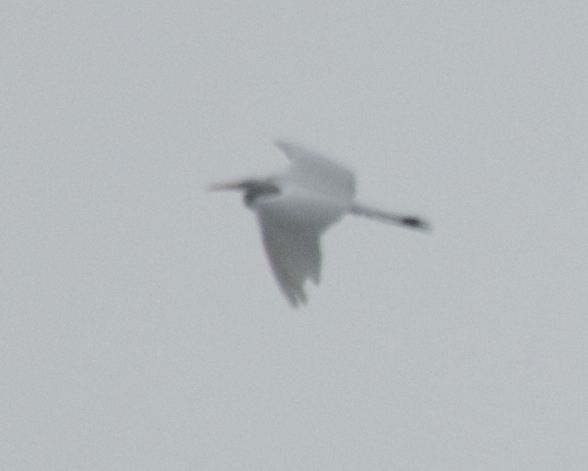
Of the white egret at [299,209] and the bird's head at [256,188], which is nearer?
the white egret at [299,209]

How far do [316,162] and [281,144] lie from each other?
316mm

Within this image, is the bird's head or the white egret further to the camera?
the bird's head

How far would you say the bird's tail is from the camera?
21.6 meters

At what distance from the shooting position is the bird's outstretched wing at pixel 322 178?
21.5m

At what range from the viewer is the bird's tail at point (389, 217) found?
21641 millimetres

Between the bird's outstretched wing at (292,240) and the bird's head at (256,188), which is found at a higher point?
the bird's head at (256,188)

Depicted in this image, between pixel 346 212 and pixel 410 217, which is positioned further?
pixel 410 217

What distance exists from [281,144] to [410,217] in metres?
1.40

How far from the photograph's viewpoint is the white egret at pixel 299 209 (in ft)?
70.4

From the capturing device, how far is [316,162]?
2162cm

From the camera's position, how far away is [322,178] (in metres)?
21.6

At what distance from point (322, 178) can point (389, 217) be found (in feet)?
2.97

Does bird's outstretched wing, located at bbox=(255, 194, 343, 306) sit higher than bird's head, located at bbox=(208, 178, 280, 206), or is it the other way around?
bird's head, located at bbox=(208, 178, 280, 206)

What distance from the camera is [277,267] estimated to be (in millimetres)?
21641
